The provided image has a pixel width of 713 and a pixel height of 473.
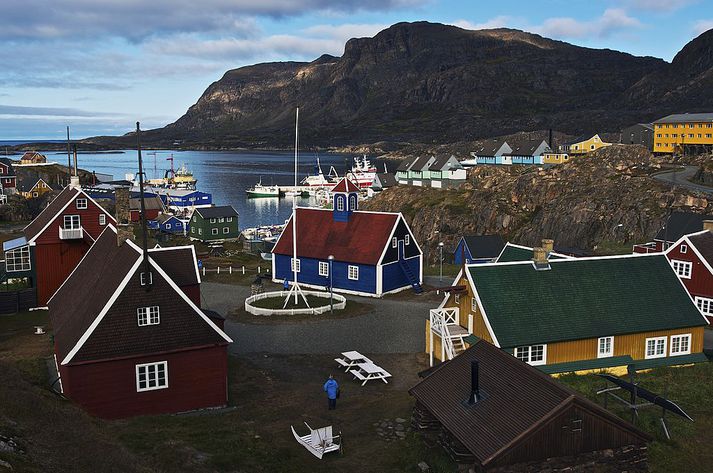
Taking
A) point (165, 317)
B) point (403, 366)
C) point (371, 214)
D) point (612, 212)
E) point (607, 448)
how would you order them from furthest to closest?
point (612, 212), point (371, 214), point (403, 366), point (165, 317), point (607, 448)

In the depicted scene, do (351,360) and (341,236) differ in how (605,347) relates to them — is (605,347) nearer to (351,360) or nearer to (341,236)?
(351,360)

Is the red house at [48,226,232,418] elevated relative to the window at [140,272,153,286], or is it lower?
lower

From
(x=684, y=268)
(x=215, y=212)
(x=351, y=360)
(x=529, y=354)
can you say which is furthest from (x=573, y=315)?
(x=215, y=212)

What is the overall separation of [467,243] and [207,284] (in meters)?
23.2

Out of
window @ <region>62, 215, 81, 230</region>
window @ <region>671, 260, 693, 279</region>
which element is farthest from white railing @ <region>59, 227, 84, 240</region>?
window @ <region>671, 260, 693, 279</region>

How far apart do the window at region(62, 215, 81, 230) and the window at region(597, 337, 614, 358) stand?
30928 mm

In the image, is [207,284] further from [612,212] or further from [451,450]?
[612,212]

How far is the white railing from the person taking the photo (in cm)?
3884

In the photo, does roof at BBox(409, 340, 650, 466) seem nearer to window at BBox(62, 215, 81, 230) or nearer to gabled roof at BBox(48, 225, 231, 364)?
gabled roof at BBox(48, 225, 231, 364)

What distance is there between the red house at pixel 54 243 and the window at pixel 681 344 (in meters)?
33.0

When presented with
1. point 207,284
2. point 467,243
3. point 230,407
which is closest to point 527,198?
point 467,243

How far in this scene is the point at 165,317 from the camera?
2305 centimetres

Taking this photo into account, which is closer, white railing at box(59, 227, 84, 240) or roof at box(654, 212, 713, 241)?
white railing at box(59, 227, 84, 240)

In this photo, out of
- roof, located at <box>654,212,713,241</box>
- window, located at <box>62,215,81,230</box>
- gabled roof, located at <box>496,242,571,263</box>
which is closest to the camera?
gabled roof, located at <box>496,242,571,263</box>
